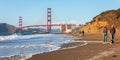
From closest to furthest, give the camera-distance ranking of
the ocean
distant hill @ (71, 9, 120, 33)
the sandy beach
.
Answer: the sandy beach → the ocean → distant hill @ (71, 9, 120, 33)

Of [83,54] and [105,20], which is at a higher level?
[105,20]

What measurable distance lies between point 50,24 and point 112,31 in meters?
121

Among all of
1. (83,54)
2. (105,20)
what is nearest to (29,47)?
(83,54)

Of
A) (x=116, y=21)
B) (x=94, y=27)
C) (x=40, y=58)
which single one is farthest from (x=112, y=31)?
(x=94, y=27)

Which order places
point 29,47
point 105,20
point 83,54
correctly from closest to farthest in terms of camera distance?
point 83,54
point 29,47
point 105,20

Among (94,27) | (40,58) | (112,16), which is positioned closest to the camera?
(40,58)

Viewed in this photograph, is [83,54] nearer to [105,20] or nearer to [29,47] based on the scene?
[29,47]

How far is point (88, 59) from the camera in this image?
41.4 ft

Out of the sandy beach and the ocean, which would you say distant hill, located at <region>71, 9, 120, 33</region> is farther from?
the sandy beach

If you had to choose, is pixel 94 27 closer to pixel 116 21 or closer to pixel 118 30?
pixel 116 21

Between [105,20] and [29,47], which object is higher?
[105,20]

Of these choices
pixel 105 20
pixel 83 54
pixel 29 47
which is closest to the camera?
pixel 83 54

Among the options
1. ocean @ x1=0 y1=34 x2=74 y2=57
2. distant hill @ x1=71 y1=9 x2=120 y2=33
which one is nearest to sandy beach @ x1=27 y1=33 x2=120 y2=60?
ocean @ x1=0 y1=34 x2=74 y2=57

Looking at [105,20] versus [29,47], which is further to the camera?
[105,20]
